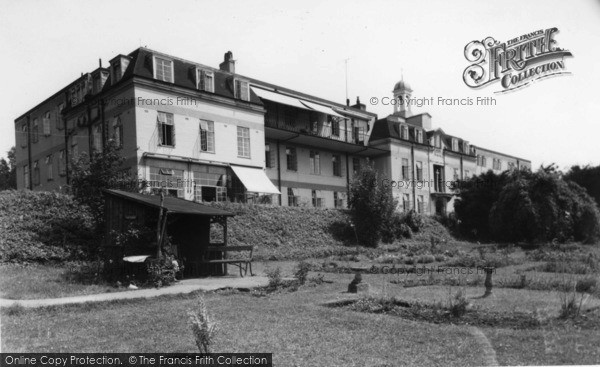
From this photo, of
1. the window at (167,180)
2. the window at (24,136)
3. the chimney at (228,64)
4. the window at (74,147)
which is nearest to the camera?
the window at (167,180)

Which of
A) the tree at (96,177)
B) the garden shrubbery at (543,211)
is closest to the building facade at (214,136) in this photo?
the tree at (96,177)

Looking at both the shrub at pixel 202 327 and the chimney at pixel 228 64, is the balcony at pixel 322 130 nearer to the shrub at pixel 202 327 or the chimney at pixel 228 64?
the chimney at pixel 228 64

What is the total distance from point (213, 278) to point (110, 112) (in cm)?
1578

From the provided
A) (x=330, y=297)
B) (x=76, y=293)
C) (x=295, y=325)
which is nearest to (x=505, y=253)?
(x=330, y=297)

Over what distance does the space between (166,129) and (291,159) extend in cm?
1313

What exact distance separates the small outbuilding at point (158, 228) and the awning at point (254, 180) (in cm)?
1276

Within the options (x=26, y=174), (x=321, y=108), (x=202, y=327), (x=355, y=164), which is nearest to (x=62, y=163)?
(x=26, y=174)

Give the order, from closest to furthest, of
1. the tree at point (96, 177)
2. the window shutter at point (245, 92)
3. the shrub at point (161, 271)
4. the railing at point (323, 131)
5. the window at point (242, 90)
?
the shrub at point (161, 271), the tree at point (96, 177), the window at point (242, 90), the window shutter at point (245, 92), the railing at point (323, 131)

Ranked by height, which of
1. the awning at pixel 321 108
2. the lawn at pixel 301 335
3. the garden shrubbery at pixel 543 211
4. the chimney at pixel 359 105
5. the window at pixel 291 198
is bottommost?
the lawn at pixel 301 335

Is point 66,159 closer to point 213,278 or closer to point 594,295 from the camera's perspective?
point 213,278

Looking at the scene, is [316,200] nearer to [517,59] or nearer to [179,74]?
[179,74]

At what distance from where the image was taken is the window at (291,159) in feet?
125

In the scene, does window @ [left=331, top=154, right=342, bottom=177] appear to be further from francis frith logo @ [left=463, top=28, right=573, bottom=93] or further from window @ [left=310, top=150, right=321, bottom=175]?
francis frith logo @ [left=463, top=28, right=573, bottom=93]

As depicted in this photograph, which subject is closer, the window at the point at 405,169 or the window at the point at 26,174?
the window at the point at 26,174
